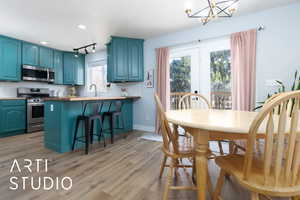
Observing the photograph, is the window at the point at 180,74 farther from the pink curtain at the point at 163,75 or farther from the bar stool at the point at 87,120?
the bar stool at the point at 87,120

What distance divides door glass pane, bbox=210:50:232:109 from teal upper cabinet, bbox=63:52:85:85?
14.0 feet

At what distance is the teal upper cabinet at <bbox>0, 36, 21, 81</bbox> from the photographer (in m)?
3.45

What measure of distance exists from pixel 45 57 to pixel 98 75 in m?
1.56

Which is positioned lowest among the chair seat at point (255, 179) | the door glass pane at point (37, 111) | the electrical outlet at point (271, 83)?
the chair seat at point (255, 179)

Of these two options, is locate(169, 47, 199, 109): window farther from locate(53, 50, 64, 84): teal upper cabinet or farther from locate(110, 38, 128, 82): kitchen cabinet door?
locate(53, 50, 64, 84): teal upper cabinet

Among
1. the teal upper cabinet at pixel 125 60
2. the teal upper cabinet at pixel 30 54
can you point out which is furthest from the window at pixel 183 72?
the teal upper cabinet at pixel 30 54

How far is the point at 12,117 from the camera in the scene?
3396mm

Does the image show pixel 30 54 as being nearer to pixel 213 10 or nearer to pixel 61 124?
pixel 61 124

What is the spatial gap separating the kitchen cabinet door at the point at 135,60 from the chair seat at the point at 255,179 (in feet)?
10.1

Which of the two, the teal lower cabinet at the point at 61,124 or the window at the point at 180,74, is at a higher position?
the window at the point at 180,74

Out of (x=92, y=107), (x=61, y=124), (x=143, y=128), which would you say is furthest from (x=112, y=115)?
Answer: (x=143, y=128)

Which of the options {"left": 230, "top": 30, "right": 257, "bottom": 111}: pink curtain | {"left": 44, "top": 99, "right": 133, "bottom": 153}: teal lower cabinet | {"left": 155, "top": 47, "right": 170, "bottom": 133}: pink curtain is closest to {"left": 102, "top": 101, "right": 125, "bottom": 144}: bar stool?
{"left": 44, "top": 99, "right": 133, "bottom": 153}: teal lower cabinet

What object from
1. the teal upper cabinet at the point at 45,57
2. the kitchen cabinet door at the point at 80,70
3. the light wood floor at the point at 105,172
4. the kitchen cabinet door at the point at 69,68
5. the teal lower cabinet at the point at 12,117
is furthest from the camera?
the kitchen cabinet door at the point at 80,70

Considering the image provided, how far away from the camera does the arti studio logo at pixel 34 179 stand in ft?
4.98
